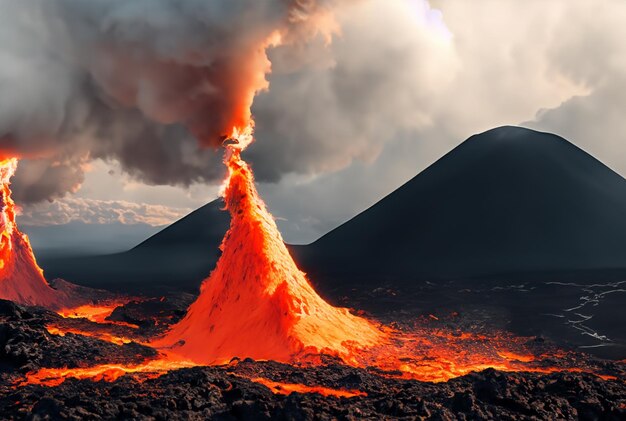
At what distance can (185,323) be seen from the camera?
36.1 meters

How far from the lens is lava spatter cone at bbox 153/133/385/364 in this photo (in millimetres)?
29688

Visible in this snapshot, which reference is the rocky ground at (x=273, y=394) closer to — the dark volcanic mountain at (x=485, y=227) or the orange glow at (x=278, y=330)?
the orange glow at (x=278, y=330)

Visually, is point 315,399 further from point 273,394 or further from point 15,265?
point 15,265

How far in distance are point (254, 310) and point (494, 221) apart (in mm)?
60177

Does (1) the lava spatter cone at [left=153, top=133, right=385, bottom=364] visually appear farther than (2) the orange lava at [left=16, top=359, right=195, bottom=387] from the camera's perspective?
Yes

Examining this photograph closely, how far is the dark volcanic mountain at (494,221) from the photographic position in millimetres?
72438

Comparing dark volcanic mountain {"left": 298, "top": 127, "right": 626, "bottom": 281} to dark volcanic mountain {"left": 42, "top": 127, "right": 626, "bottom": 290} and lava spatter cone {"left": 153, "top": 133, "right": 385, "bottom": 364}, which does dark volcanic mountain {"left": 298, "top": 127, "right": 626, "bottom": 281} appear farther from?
lava spatter cone {"left": 153, "top": 133, "right": 385, "bottom": 364}

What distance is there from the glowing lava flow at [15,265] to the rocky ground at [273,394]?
21.2 metres

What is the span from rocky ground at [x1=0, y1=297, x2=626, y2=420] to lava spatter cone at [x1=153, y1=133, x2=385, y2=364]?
11.4ft

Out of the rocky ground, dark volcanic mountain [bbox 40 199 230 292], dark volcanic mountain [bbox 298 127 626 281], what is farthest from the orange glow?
dark volcanic mountain [bbox 40 199 230 292]

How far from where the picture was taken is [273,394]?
20.1 metres

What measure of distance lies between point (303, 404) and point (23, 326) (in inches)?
688

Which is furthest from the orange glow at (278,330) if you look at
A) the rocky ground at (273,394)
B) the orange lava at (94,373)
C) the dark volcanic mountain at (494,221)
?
the dark volcanic mountain at (494,221)

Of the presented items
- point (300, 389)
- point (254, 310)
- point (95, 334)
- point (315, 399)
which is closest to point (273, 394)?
point (315, 399)
